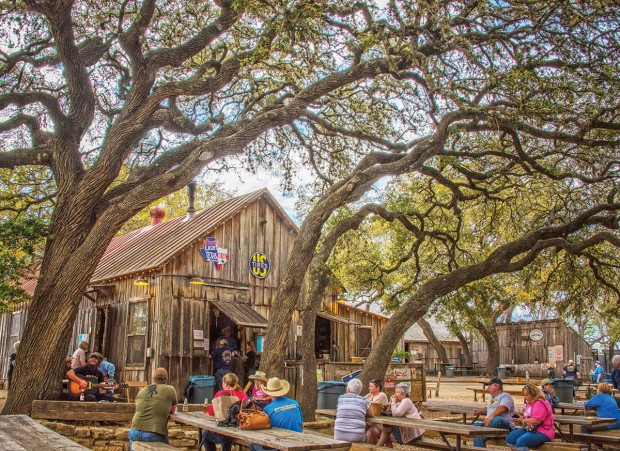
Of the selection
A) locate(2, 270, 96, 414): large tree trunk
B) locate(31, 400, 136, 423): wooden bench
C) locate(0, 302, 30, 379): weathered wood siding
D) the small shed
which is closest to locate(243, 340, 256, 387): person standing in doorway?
locate(31, 400, 136, 423): wooden bench

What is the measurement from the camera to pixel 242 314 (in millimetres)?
16828

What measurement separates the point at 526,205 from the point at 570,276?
8.96 ft

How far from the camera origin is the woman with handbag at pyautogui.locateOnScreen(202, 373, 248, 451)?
8094mm

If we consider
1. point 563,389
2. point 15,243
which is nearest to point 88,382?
point 15,243

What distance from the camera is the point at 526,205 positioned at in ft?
60.0

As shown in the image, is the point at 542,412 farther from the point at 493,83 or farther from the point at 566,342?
the point at 566,342

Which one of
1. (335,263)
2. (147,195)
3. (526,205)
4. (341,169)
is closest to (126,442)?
(147,195)

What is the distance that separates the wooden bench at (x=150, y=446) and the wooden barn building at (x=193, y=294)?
793 centimetres

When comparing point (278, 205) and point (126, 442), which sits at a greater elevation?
point (278, 205)

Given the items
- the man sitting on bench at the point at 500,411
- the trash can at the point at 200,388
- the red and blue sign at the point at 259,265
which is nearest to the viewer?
the man sitting on bench at the point at 500,411

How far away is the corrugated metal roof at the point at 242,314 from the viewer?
16125 mm

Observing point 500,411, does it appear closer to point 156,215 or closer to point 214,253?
point 214,253

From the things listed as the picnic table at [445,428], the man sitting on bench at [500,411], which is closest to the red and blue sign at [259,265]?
the picnic table at [445,428]

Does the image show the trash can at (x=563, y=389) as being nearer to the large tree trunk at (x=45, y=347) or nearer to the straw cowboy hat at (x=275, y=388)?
the straw cowboy hat at (x=275, y=388)
